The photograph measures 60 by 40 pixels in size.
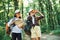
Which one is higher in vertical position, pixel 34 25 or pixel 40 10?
pixel 40 10

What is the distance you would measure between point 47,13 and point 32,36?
4308 mm

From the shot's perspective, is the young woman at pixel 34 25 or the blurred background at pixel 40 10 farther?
the blurred background at pixel 40 10

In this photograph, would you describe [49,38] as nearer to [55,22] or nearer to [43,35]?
[43,35]

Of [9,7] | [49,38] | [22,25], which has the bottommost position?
[49,38]

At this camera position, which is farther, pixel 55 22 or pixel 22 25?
pixel 55 22

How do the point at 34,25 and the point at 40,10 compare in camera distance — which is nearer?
the point at 34,25

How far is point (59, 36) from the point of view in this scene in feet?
28.8

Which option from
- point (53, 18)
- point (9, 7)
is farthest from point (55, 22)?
point (9, 7)

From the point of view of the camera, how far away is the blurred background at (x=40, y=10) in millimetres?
8406

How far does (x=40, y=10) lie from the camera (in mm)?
9758

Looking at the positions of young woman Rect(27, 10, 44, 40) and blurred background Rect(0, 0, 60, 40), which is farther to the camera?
blurred background Rect(0, 0, 60, 40)

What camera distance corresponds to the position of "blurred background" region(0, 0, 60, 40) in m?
8.41

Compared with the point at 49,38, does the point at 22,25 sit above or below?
above

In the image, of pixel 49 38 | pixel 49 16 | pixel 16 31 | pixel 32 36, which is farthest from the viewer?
pixel 49 16
